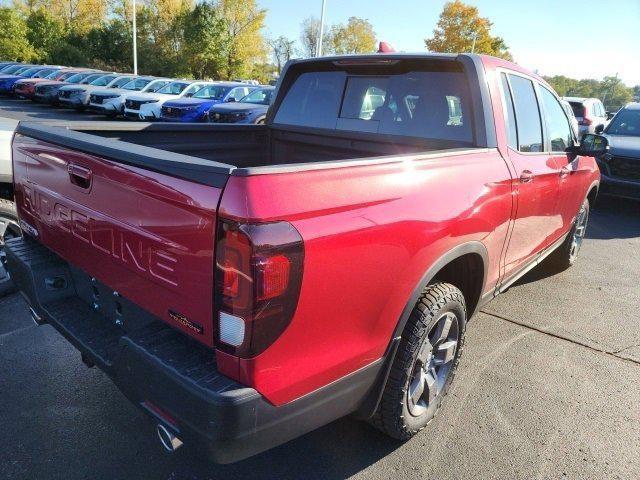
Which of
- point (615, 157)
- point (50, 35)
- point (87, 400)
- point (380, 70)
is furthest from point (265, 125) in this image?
point (50, 35)

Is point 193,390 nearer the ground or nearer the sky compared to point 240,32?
nearer the ground

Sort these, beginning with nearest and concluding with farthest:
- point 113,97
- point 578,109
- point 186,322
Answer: point 186,322 < point 578,109 < point 113,97

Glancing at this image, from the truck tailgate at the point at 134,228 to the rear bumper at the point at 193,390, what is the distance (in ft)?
0.29

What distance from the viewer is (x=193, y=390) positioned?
159 centimetres

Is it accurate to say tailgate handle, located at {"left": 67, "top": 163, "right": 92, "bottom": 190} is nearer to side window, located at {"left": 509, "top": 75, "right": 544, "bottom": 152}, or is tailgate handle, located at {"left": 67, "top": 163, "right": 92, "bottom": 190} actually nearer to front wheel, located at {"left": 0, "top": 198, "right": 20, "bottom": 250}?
front wheel, located at {"left": 0, "top": 198, "right": 20, "bottom": 250}

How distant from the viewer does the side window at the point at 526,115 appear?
3.24 metres

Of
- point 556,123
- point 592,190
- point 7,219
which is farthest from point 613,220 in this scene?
point 7,219

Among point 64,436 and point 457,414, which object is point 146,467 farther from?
point 457,414

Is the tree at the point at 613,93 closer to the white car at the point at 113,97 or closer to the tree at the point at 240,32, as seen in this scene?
the tree at the point at 240,32

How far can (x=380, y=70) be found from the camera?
131 inches

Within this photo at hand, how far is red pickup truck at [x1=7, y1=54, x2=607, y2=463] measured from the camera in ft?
5.18

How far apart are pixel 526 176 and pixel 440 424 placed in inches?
63.8

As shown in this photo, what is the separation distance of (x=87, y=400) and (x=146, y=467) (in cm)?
70

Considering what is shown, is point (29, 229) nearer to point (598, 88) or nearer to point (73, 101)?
point (73, 101)
